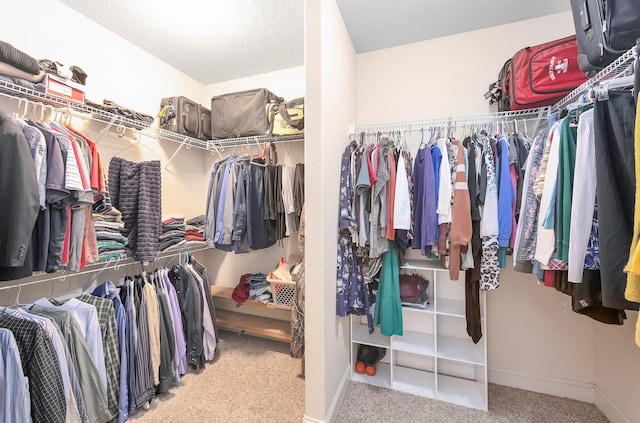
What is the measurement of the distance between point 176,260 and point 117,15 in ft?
6.49

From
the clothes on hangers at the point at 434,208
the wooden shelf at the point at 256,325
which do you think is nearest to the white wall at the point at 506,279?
the clothes on hangers at the point at 434,208

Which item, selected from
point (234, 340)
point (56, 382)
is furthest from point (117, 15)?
point (234, 340)

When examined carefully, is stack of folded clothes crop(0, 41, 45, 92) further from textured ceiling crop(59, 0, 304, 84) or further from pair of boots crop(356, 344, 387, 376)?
pair of boots crop(356, 344, 387, 376)

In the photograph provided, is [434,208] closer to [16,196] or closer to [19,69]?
[16,196]

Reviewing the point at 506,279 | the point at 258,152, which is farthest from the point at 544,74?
the point at 258,152

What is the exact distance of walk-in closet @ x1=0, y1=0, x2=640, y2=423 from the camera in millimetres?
1330

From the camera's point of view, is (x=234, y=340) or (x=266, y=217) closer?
(x=266, y=217)

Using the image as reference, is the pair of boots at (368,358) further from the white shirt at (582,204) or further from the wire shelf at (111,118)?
the wire shelf at (111,118)

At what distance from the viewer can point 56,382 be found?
1180 mm

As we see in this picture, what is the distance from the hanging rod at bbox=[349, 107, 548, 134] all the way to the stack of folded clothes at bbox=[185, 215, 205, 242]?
163cm

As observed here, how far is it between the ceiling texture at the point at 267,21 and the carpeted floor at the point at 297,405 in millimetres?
2640

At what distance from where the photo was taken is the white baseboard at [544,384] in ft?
5.48

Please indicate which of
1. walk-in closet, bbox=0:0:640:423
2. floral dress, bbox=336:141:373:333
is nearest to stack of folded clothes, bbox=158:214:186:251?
walk-in closet, bbox=0:0:640:423

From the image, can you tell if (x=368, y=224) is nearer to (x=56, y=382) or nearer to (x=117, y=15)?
(x=56, y=382)
